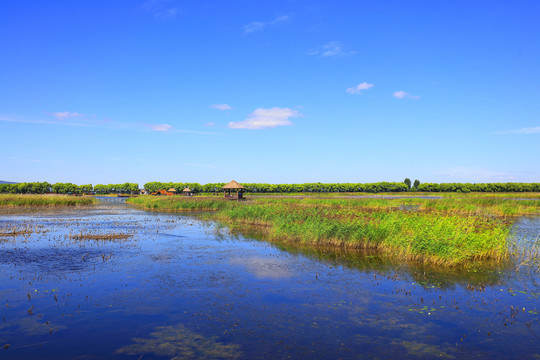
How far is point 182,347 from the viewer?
770cm

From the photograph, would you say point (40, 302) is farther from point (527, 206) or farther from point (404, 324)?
point (527, 206)

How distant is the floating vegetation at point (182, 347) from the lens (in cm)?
737

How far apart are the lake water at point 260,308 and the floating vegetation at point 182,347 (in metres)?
0.02

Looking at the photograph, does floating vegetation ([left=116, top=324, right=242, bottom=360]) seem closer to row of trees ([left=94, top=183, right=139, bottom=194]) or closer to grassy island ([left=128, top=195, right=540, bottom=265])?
grassy island ([left=128, top=195, right=540, bottom=265])

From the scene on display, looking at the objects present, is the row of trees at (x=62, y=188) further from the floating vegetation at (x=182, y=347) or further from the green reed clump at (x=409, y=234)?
the floating vegetation at (x=182, y=347)

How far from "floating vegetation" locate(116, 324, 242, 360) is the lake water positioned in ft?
0.08

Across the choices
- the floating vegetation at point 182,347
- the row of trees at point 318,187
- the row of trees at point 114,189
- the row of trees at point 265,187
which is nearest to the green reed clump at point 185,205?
the floating vegetation at point 182,347

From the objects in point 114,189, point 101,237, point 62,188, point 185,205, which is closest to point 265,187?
point 114,189

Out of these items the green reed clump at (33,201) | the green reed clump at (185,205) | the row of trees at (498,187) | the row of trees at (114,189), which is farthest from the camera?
the row of trees at (114,189)

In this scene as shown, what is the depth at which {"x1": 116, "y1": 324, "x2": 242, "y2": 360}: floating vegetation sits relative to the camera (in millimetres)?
7367

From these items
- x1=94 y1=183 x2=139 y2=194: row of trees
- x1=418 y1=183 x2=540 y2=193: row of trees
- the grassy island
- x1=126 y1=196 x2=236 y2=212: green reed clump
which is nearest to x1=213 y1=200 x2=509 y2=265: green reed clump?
the grassy island

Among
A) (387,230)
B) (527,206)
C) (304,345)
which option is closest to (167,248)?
(387,230)

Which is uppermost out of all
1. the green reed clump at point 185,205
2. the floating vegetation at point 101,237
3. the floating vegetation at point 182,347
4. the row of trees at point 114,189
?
the row of trees at point 114,189

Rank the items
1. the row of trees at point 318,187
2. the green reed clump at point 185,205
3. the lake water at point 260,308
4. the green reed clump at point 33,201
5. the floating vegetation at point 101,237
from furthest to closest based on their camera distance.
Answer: the row of trees at point 318,187 → the green reed clump at point 33,201 → the green reed clump at point 185,205 → the floating vegetation at point 101,237 → the lake water at point 260,308
